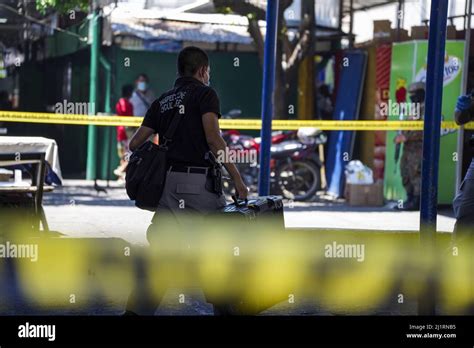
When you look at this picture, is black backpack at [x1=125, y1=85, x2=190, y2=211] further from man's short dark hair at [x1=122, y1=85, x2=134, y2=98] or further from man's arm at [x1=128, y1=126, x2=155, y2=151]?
man's short dark hair at [x1=122, y1=85, x2=134, y2=98]

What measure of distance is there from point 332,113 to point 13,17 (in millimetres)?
6144

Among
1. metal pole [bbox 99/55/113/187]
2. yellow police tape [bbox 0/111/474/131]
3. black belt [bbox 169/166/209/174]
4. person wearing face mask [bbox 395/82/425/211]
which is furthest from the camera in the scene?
metal pole [bbox 99/55/113/187]

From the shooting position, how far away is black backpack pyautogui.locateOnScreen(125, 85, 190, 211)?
629cm

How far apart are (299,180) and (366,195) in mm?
1041

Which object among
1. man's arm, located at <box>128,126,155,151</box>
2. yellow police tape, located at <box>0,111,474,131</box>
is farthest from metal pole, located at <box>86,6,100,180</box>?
man's arm, located at <box>128,126,155,151</box>

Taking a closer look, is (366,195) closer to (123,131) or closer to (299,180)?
(299,180)

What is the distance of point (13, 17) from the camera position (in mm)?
19156

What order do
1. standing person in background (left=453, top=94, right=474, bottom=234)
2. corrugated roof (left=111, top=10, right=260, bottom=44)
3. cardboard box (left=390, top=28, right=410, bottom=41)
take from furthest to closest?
1. corrugated roof (left=111, top=10, right=260, bottom=44)
2. cardboard box (left=390, top=28, right=410, bottom=41)
3. standing person in background (left=453, top=94, right=474, bottom=234)

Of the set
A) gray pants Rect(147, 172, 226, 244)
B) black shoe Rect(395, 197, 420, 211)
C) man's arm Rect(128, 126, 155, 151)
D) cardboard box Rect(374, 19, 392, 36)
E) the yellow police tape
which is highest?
cardboard box Rect(374, 19, 392, 36)

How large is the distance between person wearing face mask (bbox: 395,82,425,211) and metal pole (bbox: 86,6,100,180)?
587 cm
